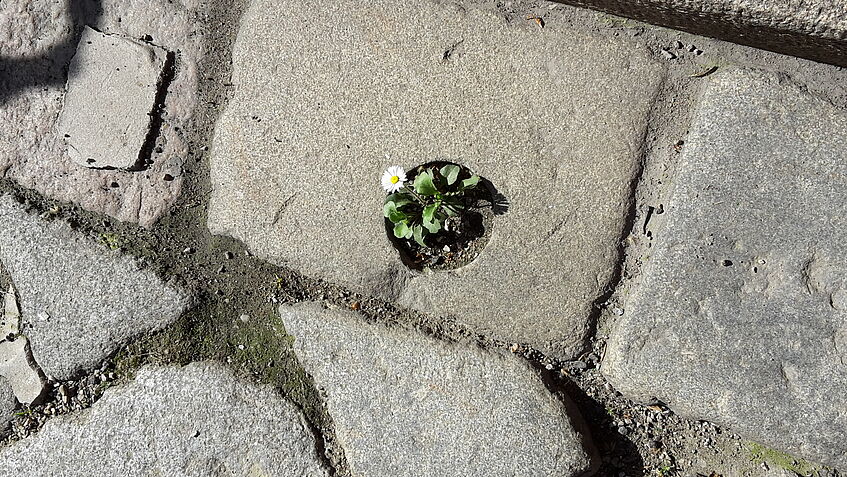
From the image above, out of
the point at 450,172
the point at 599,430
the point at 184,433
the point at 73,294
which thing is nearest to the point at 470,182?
the point at 450,172

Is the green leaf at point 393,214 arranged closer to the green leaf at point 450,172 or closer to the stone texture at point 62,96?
the green leaf at point 450,172

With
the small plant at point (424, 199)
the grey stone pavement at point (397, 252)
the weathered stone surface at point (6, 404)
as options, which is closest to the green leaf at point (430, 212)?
the small plant at point (424, 199)

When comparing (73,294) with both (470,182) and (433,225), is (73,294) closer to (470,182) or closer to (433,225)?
(433,225)

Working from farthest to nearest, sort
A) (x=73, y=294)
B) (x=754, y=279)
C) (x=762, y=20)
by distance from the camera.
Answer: (x=73, y=294) → (x=754, y=279) → (x=762, y=20)

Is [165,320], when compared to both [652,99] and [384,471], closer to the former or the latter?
[384,471]

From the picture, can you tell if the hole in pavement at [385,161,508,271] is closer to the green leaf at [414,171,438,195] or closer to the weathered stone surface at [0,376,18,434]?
the green leaf at [414,171,438,195]
